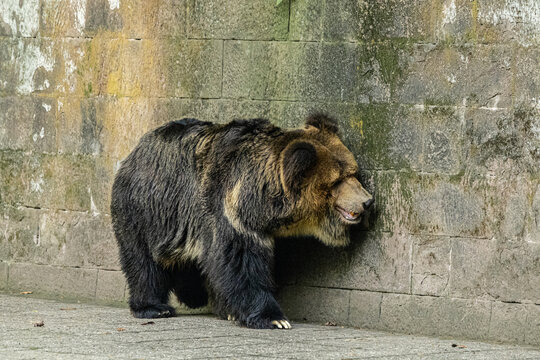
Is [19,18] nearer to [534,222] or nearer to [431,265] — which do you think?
[431,265]

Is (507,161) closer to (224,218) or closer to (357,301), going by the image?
(357,301)

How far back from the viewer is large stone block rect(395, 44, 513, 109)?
25.9 feet

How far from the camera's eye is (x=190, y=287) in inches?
359

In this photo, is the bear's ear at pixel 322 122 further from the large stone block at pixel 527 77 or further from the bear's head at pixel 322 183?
the large stone block at pixel 527 77

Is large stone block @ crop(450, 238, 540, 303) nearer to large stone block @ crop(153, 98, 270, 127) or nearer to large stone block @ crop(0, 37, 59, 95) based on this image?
large stone block @ crop(153, 98, 270, 127)

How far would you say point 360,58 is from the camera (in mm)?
8422

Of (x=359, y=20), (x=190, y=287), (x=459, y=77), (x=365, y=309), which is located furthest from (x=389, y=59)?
(x=190, y=287)

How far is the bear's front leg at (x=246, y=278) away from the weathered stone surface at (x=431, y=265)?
44.3 inches

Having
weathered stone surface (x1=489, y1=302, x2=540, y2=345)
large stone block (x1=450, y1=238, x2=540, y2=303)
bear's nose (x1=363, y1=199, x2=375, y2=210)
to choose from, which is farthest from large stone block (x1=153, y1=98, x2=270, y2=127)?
weathered stone surface (x1=489, y1=302, x2=540, y2=345)

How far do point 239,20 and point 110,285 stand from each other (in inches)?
109

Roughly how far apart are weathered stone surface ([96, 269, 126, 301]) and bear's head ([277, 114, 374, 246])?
1.98m

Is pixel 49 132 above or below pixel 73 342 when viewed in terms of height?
above

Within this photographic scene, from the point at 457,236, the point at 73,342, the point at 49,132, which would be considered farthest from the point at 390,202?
the point at 49,132

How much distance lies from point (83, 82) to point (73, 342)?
326cm
